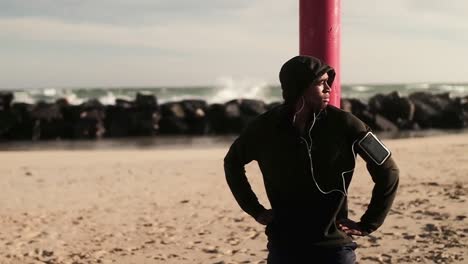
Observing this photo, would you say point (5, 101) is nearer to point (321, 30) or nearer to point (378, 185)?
point (321, 30)

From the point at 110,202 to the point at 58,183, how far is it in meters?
2.24

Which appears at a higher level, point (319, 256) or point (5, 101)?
point (319, 256)

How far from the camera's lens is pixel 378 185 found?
241cm

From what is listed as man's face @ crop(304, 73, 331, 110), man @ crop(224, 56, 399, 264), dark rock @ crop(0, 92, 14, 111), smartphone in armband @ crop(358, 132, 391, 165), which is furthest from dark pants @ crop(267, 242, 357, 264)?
dark rock @ crop(0, 92, 14, 111)

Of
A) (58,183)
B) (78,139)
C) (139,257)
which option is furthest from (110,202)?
(78,139)

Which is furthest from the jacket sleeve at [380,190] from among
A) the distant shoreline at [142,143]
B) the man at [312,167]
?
the distant shoreline at [142,143]

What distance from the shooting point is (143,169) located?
1168cm

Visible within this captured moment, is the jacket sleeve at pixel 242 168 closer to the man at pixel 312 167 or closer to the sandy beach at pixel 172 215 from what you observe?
the man at pixel 312 167

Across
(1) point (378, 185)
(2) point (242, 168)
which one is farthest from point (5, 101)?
(1) point (378, 185)

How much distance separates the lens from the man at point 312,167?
2.35m

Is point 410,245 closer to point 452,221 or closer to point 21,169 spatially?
point 452,221

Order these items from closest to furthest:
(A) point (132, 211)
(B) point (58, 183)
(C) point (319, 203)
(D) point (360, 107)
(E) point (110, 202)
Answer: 1. (C) point (319, 203)
2. (A) point (132, 211)
3. (E) point (110, 202)
4. (B) point (58, 183)
5. (D) point (360, 107)

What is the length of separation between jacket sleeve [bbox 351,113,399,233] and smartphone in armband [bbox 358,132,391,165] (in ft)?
0.07

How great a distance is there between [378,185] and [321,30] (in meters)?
0.81
